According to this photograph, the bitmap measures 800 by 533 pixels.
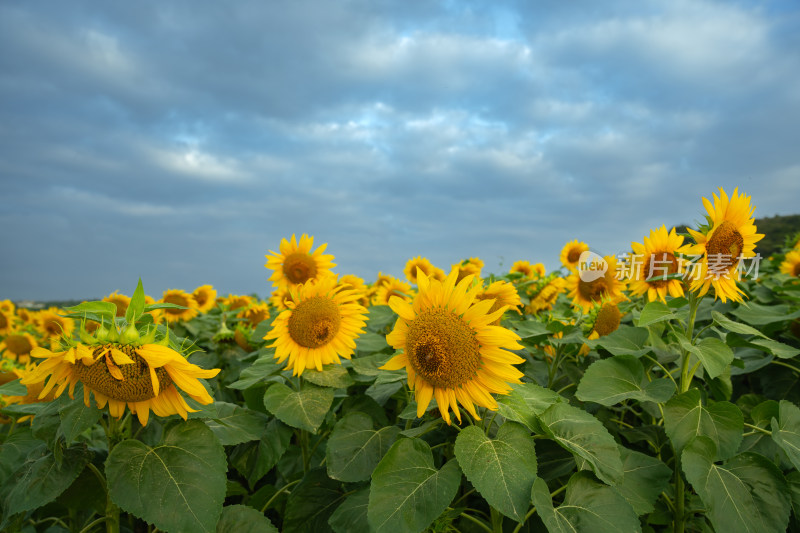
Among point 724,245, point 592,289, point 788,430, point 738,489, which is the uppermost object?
point 724,245

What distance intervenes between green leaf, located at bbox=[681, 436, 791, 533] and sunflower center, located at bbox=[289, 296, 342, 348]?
1.76m

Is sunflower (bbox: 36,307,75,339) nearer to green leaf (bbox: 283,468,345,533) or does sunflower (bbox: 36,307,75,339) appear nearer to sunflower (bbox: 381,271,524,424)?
green leaf (bbox: 283,468,345,533)

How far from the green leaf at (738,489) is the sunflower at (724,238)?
858 millimetres

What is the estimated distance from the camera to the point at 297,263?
409cm

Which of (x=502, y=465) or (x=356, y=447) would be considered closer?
(x=502, y=465)


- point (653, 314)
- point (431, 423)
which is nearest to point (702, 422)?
point (653, 314)

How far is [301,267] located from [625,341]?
2.34 metres

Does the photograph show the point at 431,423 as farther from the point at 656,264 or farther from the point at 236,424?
the point at 656,264

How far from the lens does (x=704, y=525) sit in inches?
101

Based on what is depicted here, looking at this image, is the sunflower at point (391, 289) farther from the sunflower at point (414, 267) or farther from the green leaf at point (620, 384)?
the green leaf at point (620, 384)

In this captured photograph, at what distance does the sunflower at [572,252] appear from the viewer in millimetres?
7080

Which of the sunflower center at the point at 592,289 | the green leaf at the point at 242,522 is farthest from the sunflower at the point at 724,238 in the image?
the green leaf at the point at 242,522

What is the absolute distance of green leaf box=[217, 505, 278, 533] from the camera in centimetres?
219

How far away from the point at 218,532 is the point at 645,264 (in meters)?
2.97
